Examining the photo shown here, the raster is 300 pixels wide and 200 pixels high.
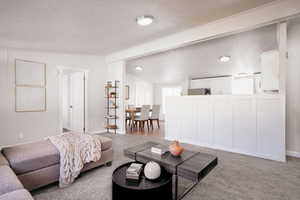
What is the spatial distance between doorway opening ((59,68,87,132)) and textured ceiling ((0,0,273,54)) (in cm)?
137

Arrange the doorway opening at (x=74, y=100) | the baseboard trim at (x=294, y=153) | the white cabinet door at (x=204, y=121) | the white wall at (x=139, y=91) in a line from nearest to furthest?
the baseboard trim at (x=294, y=153), the white cabinet door at (x=204, y=121), the doorway opening at (x=74, y=100), the white wall at (x=139, y=91)

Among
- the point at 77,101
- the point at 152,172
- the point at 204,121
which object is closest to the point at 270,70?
the point at 204,121

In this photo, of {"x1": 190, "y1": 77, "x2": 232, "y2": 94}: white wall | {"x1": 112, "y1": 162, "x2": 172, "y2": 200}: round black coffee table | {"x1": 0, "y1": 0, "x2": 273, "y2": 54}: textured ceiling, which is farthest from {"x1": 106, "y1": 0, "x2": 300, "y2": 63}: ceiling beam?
{"x1": 190, "y1": 77, "x2": 232, "y2": 94}: white wall

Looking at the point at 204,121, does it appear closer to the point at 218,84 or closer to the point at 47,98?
the point at 218,84

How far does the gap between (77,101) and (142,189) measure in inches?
180

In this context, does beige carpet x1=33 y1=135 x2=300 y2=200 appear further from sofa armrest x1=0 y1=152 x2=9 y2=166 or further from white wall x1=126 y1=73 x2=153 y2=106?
white wall x1=126 y1=73 x2=153 y2=106

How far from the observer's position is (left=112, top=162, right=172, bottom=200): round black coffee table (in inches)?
54.6

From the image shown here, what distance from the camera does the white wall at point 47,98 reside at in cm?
379

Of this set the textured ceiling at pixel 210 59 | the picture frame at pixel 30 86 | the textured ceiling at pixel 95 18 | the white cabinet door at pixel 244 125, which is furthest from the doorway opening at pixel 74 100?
the white cabinet door at pixel 244 125

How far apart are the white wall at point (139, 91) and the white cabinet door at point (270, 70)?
5.93m

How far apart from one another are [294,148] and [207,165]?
261 cm

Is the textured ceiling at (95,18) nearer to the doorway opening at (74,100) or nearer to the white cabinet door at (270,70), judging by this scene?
the white cabinet door at (270,70)

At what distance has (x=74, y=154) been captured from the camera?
2.17m

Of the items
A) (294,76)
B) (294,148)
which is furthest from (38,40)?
(294,148)
